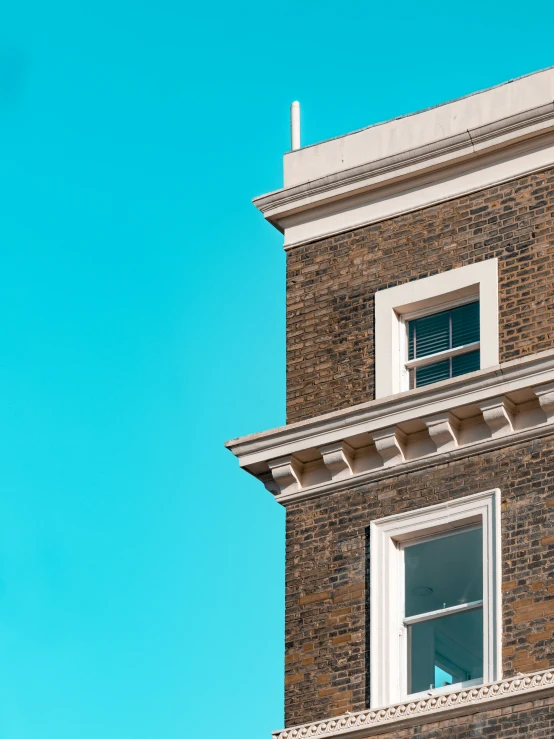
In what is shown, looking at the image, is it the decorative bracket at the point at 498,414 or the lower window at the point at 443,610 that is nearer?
the lower window at the point at 443,610

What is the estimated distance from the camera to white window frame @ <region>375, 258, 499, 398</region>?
30641 millimetres

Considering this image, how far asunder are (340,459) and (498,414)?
229cm

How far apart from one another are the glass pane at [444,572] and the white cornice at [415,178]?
4.84 meters

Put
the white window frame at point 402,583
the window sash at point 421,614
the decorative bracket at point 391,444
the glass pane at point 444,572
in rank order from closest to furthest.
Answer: the white window frame at point 402,583
the window sash at point 421,614
the glass pane at point 444,572
the decorative bracket at point 391,444

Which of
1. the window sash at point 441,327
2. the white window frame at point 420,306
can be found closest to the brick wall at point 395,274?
the white window frame at point 420,306

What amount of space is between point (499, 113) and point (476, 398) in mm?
4272

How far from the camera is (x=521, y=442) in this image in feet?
96.9

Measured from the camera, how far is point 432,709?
28422mm

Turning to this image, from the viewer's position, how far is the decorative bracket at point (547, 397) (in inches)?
1158

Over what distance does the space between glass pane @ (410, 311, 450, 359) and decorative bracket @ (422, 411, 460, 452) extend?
135 centimetres

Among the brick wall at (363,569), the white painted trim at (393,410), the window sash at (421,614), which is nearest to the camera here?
the brick wall at (363,569)

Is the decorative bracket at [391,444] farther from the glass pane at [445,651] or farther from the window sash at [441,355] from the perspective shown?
the glass pane at [445,651]

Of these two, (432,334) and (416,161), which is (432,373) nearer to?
(432,334)

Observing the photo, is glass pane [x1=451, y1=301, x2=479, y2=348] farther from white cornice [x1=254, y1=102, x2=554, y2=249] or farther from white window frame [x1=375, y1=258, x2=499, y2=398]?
white cornice [x1=254, y1=102, x2=554, y2=249]
